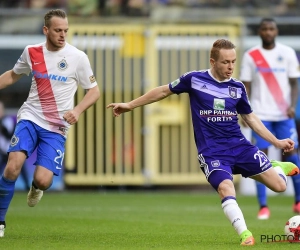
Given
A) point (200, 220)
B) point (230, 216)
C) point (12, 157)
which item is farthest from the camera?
point (200, 220)

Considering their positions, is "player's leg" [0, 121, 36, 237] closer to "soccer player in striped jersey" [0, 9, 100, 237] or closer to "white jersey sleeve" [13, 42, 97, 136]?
"soccer player in striped jersey" [0, 9, 100, 237]

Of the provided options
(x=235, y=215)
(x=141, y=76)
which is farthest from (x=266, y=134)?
(x=141, y=76)

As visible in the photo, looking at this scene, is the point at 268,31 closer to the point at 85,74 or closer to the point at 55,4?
the point at 85,74

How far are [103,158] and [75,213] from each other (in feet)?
19.4

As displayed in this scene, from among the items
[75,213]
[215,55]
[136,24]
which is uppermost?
[136,24]

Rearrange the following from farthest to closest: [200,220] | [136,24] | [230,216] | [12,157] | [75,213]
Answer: [136,24]
[75,213]
[200,220]
[12,157]
[230,216]

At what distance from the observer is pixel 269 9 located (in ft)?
66.2

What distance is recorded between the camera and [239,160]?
9.49 meters

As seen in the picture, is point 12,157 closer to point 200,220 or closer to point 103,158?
point 200,220

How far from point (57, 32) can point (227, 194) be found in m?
2.60

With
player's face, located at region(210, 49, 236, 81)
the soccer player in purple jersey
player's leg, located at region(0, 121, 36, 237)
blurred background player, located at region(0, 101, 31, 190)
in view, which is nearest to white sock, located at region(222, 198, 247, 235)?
the soccer player in purple jersey

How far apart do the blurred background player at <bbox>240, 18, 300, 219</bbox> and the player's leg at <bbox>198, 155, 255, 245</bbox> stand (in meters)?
4.21

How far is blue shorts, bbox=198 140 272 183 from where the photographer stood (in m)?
9.37

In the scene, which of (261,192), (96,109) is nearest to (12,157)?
(261,192)
